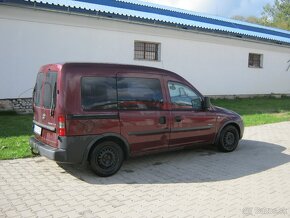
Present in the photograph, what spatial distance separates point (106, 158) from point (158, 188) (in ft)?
3.42

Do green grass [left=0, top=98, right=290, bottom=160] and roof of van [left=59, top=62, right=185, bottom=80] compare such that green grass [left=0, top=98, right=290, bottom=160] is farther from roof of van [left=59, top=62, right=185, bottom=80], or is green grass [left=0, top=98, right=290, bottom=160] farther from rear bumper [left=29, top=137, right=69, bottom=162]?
roof of van [left=59, top=62, right=185, bottom=80]

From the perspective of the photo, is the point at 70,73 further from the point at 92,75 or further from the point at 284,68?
the point at 284,68

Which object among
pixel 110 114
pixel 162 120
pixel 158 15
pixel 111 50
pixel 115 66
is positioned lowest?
pixel 162 120

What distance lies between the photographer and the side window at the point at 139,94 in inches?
247

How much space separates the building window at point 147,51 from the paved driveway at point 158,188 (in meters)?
8.46

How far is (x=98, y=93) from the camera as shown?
19.6 feet

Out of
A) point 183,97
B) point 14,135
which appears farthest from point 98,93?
point 14,135

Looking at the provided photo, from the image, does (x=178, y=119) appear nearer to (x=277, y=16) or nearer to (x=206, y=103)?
(x=206, y=103)

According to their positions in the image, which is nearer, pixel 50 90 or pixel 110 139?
pixel 50 90

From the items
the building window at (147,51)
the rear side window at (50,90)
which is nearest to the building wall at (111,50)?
the building window at (147,51)

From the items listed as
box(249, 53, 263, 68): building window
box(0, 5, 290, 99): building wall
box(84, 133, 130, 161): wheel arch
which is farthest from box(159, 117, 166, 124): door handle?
box(249, 53, 263, 68): building window

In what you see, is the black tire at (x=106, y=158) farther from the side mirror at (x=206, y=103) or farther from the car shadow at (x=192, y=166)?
the side mirror at (x=206, y=103)

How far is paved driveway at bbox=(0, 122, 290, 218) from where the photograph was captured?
4.76 meters

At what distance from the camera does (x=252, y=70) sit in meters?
21.1
